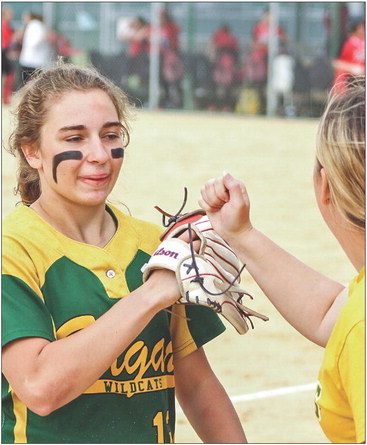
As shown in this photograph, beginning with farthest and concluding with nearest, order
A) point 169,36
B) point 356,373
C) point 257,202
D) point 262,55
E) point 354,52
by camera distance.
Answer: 1. point 169,36
2. point 262,55
3. point 354,52
4. point 257,202
5. point 356,373

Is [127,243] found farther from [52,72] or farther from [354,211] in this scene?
[354,211]

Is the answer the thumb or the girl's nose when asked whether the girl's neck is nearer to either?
the girl's nose

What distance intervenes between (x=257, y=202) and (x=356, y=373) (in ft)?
32.9

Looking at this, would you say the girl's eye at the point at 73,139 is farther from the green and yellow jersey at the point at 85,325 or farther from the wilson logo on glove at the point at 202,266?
the wilson logo on glove at the point at 202,266

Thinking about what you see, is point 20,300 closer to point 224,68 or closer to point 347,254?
point 347,254

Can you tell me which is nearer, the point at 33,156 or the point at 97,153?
the point at 97,153

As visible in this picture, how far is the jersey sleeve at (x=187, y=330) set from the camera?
276cm

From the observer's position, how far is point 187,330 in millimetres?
2766

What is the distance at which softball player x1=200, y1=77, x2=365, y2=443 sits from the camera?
2002mm

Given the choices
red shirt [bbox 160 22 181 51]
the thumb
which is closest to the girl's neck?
the thumb

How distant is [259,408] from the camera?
16.9 ft

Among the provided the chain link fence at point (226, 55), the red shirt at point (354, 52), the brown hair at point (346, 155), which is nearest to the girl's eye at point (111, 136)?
the brown hair at point (346, 155)

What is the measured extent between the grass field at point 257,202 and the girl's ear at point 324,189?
4.59ft

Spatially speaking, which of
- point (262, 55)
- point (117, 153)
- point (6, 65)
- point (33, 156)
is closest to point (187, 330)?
point (117, 153)
